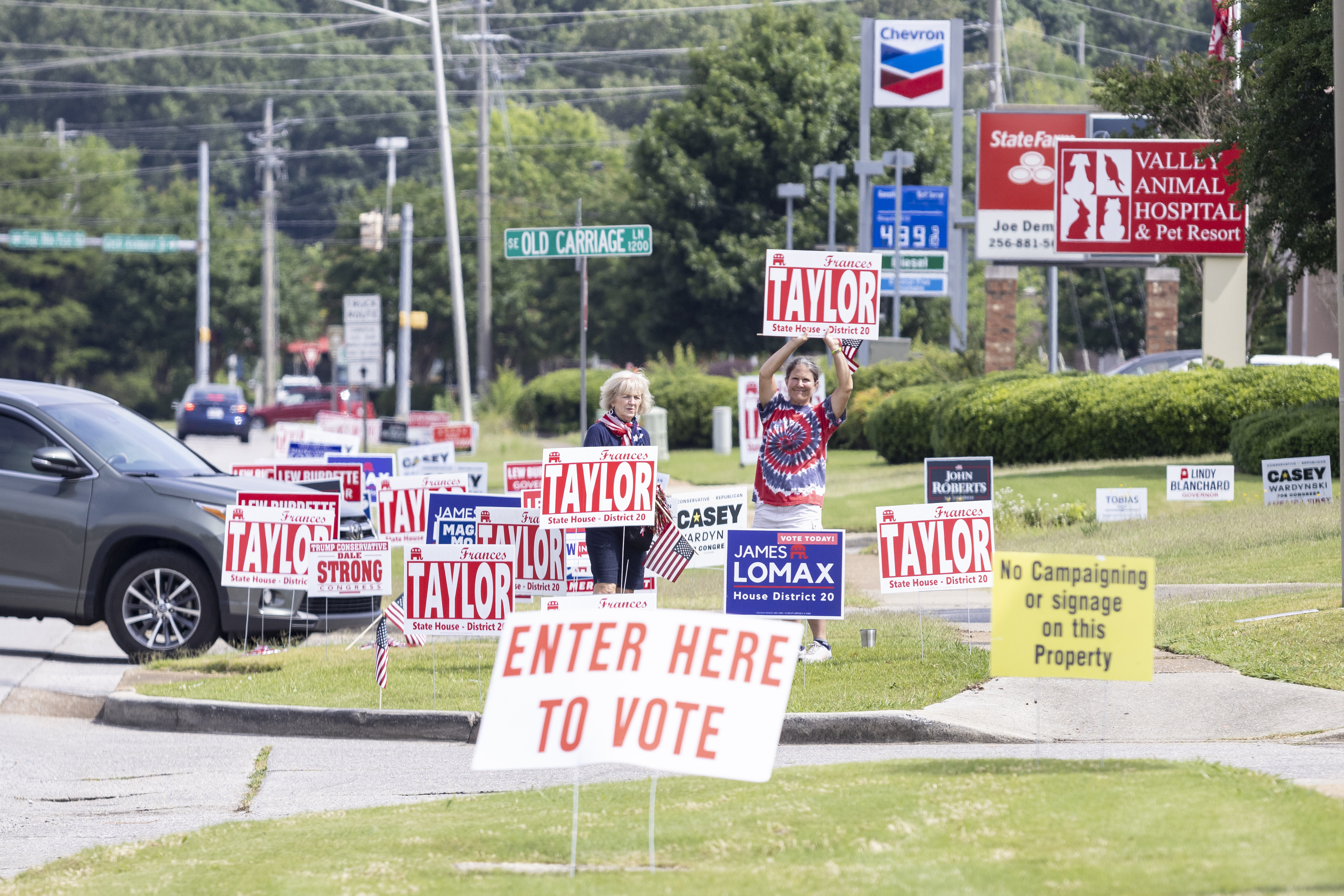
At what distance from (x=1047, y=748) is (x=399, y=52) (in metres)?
100

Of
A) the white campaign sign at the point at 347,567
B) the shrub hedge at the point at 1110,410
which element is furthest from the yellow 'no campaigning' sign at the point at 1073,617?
the shrub hedge at the point at 1110,410

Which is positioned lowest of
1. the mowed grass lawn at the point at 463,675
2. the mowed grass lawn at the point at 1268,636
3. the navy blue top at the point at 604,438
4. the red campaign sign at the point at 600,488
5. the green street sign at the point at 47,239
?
the mowed grass lawn at the point at 463,675

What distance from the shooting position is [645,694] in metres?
5.22

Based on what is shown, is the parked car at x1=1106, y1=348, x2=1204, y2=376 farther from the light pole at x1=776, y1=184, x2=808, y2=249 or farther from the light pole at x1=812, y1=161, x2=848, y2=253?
the light pole at x1=812, y1=161, x2=848, y2=253

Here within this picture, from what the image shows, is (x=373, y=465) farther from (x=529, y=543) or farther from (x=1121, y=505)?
(x=1121, y=505)

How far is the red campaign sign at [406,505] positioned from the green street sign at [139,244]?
49091 mm

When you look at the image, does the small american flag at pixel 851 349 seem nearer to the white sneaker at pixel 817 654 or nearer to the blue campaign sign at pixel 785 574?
the blue campaign sign at pixel 785 574

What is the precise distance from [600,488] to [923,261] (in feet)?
107

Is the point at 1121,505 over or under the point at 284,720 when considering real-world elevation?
over

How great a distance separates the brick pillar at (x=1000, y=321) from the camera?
3136 centimetres

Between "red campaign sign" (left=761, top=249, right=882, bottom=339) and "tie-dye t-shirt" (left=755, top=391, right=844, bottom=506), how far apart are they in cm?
90

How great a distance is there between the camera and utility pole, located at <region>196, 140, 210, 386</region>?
6944 centimetres

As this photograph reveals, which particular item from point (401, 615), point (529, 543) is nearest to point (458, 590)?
point (401, 615)

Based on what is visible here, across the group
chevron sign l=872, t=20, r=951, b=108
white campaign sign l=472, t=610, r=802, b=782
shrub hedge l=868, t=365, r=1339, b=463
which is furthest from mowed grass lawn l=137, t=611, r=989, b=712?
chevron sign l=872, t=20, r=951, b=108
